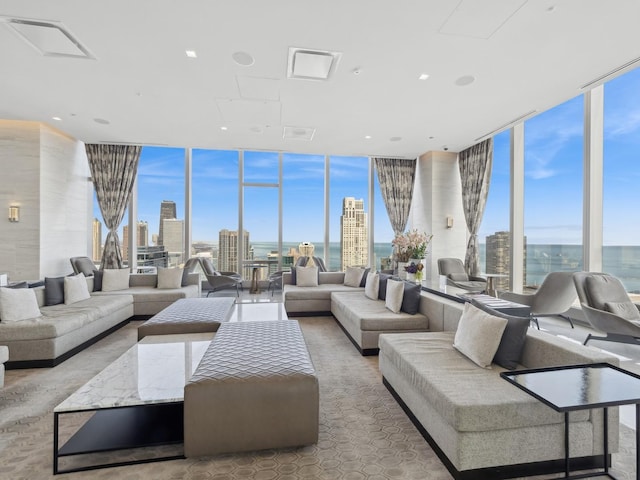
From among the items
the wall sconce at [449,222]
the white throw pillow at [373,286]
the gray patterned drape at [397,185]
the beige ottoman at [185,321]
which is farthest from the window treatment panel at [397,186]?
the beige ottoman at [185,321]

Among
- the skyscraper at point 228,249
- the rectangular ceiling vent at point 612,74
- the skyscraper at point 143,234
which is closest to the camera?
the rectangular ceiling vent at point 612,74

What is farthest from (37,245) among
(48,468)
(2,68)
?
(48,468)

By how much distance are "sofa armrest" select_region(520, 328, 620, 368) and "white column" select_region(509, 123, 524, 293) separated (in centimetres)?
444

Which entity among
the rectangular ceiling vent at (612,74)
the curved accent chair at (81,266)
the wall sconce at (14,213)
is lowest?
the curved accent chair at (81,266)

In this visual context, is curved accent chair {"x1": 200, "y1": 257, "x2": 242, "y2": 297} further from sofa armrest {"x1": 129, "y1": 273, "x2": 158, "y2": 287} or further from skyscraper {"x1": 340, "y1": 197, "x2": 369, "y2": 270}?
skyscraper {"x1": 340, "y1": 197, "x2": 369, "y2": 270}

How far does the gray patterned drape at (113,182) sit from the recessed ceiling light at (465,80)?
6.65 meters

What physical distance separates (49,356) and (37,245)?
3.52 m

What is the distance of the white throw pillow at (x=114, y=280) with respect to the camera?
17.5 feet

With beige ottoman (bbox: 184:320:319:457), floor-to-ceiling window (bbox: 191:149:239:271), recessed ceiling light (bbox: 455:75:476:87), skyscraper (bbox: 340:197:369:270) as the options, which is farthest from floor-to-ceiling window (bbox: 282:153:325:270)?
beige ottoman (bbox: 184:320:319:457)

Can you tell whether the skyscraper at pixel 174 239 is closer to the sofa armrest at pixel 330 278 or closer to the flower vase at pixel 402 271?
the sofa armrest at pixel 330 278

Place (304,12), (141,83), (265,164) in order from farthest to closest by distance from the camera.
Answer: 1. (265,164)
2. (141,83)
3. (304,12)

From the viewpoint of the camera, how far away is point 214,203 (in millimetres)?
7859

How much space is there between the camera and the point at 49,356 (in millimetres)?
3195

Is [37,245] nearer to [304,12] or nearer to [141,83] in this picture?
[141,83]
